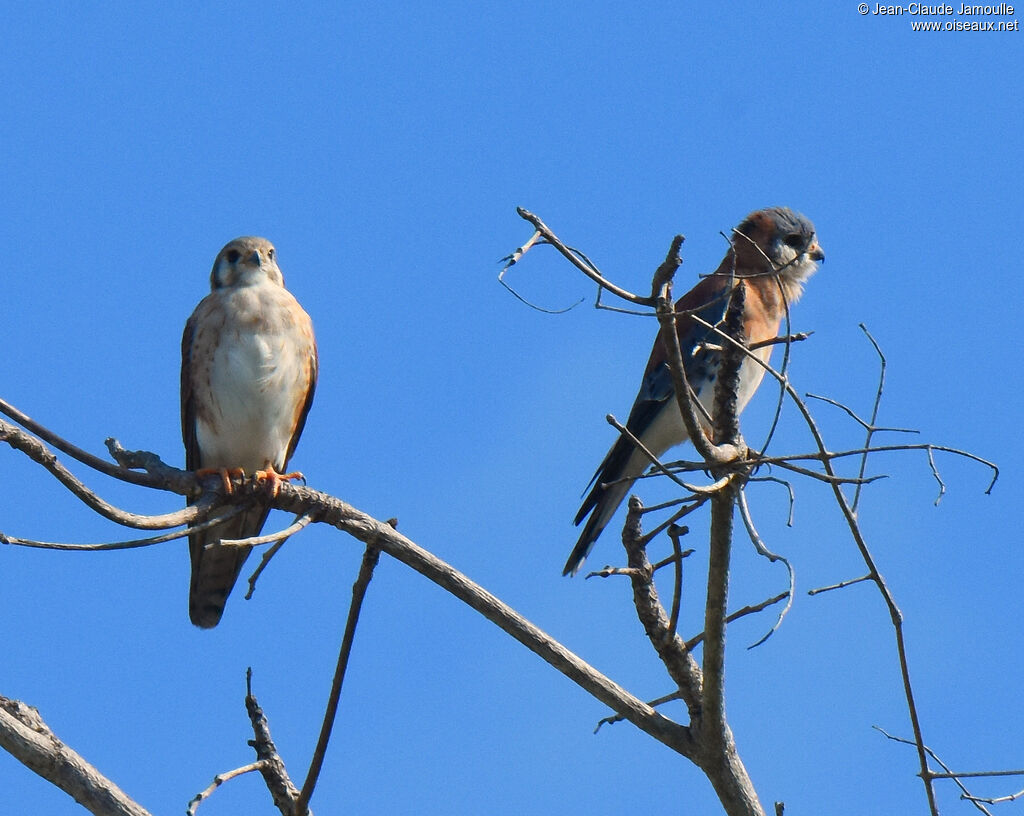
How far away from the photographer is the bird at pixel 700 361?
513 centimetres

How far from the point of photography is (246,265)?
15.5ft

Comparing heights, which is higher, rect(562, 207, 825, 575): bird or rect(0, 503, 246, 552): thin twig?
rect(562, 207, 825, 575): bird

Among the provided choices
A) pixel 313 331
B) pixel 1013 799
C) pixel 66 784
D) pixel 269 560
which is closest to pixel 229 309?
pixel 313 331

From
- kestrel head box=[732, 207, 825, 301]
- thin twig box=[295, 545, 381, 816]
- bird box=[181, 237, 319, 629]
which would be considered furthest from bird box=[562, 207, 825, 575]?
thin twig box=[295, 545, 381, 816]

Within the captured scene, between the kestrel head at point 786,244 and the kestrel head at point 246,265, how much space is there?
7.92 feet

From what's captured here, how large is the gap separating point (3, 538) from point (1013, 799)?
2138 mm

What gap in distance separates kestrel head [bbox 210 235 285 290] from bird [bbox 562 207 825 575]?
155 centimetres

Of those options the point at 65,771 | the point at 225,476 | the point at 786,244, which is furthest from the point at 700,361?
the point at 65,771

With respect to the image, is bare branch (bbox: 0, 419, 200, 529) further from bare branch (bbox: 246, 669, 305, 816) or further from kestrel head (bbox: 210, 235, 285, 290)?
kestrel head (bbox: 210, 235, 285, 290)

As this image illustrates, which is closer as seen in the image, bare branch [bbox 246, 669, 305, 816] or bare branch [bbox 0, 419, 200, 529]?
bare branch [bbox 0, 419, 200, 529]

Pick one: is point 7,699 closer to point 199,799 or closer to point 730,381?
A: point 199,799

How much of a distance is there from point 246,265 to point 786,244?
283cm

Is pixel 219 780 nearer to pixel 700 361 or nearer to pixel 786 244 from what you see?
pixel 700 361

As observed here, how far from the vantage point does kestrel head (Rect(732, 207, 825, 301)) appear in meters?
6.18
